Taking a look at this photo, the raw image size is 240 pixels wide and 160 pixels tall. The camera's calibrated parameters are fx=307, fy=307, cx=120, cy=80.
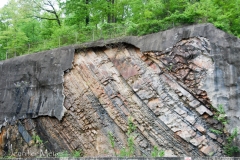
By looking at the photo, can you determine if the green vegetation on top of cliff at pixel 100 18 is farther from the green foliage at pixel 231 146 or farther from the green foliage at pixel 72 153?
the green foliage at pixel 72 153

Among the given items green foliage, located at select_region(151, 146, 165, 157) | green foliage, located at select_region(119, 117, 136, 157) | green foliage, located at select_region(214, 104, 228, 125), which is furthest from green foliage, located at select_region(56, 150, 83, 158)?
green foliage, located at select_region(214, 104, 228, 125)

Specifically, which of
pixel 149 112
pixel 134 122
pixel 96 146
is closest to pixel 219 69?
pixel 149 112

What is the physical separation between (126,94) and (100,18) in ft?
23.6

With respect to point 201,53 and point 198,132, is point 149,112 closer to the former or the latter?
point 198,132

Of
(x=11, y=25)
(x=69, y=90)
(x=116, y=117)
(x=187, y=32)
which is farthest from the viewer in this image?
(x=11, y=25)

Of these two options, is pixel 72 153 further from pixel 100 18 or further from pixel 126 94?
pixel 100 18

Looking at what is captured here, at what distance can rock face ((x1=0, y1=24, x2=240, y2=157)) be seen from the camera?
33.0ft

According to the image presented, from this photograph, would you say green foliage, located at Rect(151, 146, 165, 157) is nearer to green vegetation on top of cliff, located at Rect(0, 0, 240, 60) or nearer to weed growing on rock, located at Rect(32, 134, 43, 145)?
green vegetation on top of cliff, located at Rect(0, 0, 240, 60)

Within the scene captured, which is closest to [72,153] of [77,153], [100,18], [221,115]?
[77,153]

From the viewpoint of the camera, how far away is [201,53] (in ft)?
33.8

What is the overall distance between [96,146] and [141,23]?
5039 mm

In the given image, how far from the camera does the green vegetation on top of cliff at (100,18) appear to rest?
11.6 meters

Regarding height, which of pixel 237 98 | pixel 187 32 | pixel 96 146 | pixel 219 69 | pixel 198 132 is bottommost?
pixel 96 146

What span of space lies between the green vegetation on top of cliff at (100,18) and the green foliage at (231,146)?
12.7ft
